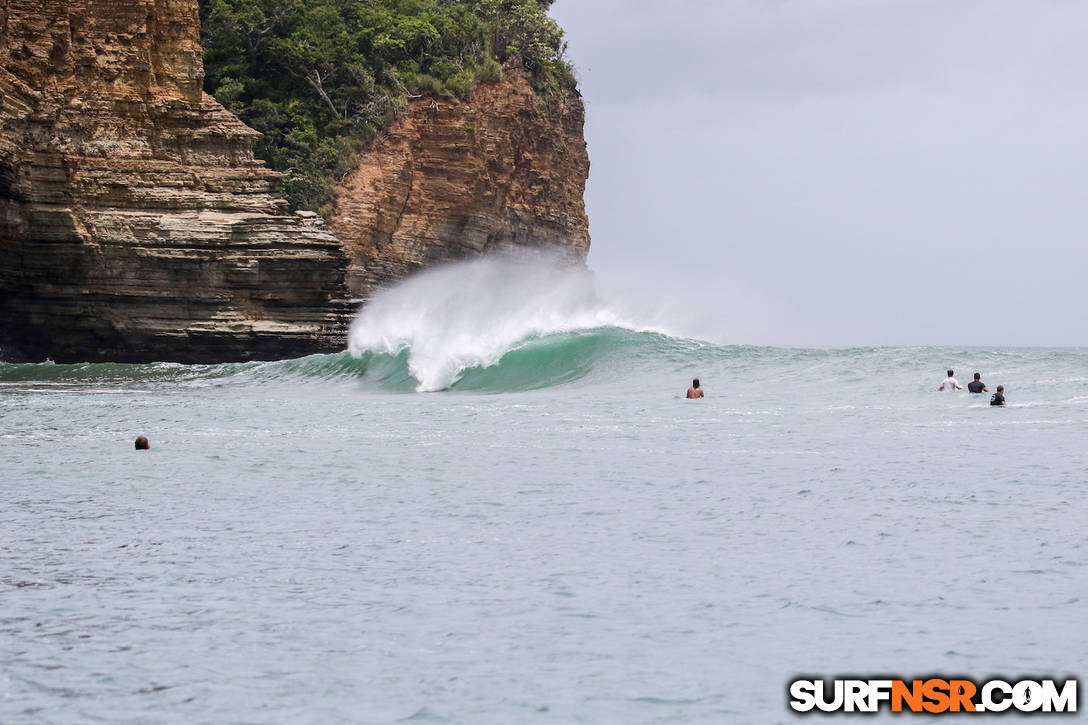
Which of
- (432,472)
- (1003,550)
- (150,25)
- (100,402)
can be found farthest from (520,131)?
(1003,550)

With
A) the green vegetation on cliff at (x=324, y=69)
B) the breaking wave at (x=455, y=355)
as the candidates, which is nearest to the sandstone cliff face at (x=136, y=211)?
the breaking wave at (x=455, y=355)

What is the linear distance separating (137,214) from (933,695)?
2711 centimetres

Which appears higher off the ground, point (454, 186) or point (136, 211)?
point (454, 186)

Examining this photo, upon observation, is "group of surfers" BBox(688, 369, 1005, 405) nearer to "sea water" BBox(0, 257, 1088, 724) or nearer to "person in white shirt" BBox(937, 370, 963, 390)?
"person in white shirt" BBox(937, 370, 963, 390)

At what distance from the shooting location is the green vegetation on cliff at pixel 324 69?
37750 mm

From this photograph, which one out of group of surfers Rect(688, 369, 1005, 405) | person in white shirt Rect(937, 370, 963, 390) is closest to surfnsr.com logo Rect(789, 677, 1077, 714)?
group of surfers Rect(688, 369, 1005, 405)

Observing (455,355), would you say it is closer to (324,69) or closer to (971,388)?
(971,388)

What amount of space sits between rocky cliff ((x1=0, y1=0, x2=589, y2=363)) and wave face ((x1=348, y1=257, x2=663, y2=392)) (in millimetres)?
2051

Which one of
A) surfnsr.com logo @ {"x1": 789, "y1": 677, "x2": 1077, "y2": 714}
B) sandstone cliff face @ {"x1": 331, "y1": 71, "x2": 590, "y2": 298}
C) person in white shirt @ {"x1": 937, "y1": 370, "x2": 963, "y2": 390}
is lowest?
surfnsr.com logo @ {"x1": 789, "y1": 677, "x2": 1077, "y2": 714}

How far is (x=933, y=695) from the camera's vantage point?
544 centimetres

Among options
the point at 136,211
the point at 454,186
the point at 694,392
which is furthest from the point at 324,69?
the point at 694,392

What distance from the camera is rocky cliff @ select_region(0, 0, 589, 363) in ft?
95.5

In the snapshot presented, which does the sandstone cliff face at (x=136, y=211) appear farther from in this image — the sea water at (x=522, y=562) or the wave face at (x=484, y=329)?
the sea water at (x=522, y=562)

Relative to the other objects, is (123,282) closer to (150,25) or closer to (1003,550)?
(150,25)
